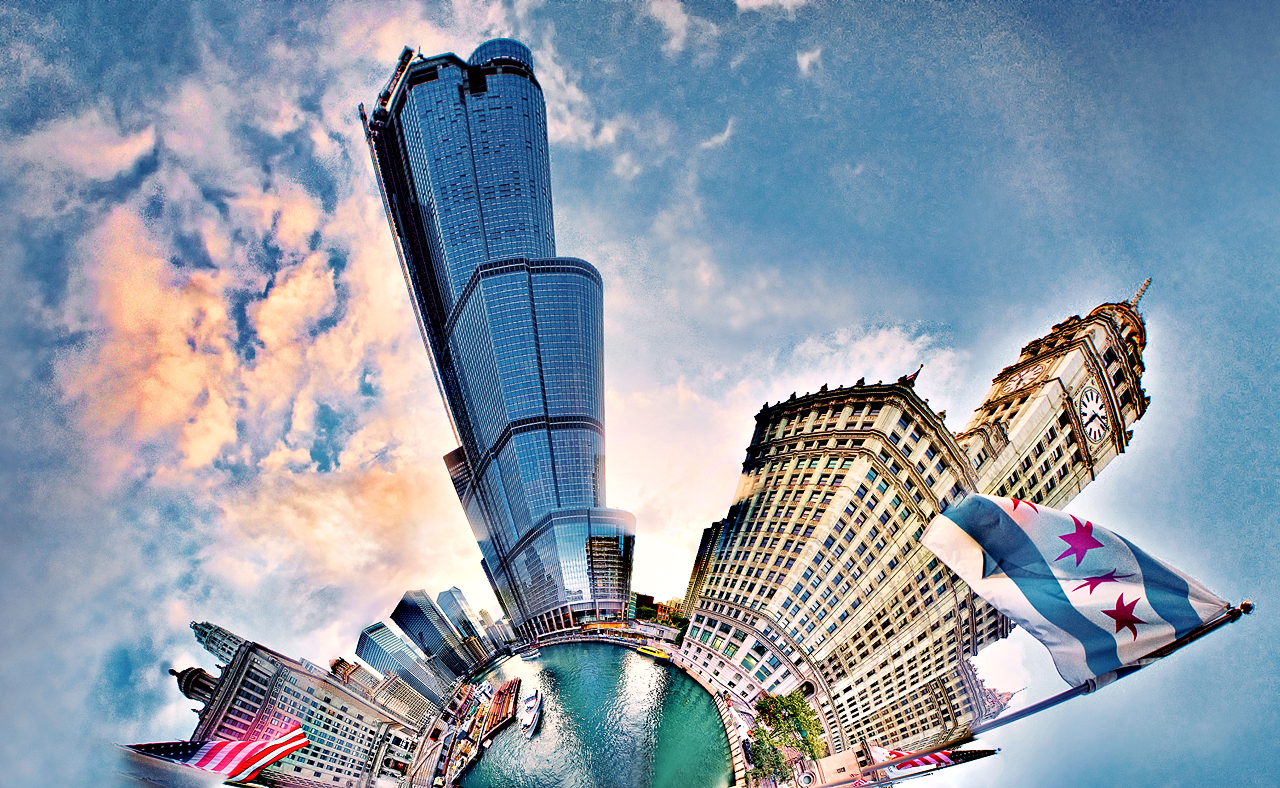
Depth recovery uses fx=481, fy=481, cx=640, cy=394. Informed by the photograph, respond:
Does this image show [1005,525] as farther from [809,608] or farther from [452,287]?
[452,287]

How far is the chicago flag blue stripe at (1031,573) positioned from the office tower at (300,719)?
46.4 m

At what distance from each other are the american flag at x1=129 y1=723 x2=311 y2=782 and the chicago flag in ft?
144

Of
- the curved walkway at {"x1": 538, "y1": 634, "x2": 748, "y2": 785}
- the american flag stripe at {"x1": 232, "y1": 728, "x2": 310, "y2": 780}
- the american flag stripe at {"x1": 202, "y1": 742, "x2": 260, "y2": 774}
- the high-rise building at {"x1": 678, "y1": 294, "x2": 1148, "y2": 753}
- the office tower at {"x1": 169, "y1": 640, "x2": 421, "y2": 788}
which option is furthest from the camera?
the office tower at {"x1": 169, "y1": 640, "x2": 421, "y2": 788}

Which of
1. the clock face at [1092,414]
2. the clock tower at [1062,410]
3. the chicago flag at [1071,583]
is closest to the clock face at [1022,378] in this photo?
the clock tower at [1062,410]

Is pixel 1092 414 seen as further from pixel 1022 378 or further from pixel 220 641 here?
pixel 220 641

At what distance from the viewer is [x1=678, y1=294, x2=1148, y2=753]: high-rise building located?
35781 mm

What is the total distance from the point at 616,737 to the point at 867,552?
2265 cm

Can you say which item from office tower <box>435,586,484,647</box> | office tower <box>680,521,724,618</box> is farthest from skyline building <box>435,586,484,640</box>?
office tower <box>680,521,724,618</box>

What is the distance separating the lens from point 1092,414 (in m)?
47.7

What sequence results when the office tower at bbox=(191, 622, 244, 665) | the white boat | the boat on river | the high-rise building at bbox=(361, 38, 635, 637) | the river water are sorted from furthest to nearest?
1. the high-rise building at bbox=(361, 38, 635, 637)
2. the office tower at bbox=(191, 622, 244, 665)
3. the boat on river
4. the white boat
5. the river water

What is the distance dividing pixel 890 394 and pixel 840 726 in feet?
82.5

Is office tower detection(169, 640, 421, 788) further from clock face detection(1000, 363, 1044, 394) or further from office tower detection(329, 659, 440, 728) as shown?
clock face detection(1000, 363, 1044, 394)

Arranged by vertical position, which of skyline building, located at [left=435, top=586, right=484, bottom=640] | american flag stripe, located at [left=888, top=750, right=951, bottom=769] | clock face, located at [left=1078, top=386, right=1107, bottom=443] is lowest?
american flag stripe, located at [left=888, top=750, right=951, bottom=769]

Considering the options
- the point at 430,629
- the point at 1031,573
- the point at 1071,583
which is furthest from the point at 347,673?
the point at 1071,583
